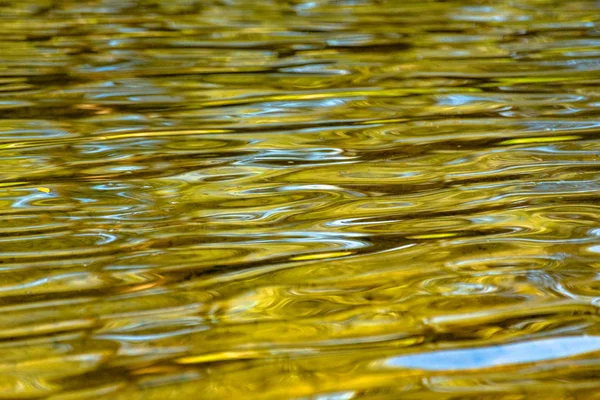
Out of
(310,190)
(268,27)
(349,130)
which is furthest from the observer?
(268,27)

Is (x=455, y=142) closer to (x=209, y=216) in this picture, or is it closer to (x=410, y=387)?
(x=209, y=216)

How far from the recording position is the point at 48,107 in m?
2.95

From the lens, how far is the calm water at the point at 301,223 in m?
1.32

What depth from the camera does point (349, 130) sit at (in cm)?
265

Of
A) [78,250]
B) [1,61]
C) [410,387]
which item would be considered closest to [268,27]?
[1,61]

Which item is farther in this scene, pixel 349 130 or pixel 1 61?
pixel 1 61

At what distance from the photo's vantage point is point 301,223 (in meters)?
1.89

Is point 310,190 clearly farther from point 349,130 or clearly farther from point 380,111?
point 380,111

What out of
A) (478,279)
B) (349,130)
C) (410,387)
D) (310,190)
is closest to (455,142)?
(349,130)

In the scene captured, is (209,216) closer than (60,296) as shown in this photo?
No

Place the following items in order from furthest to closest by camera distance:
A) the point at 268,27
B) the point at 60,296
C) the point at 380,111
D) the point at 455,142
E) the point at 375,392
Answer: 1. the point at 268,27
2. the point at 380,111
3. the point at 455,142
4. the point at 60,296
5. the point at 375,392

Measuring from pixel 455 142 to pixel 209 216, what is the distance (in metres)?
0.84

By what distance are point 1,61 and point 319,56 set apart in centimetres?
125

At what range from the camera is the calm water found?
4.33 ft
